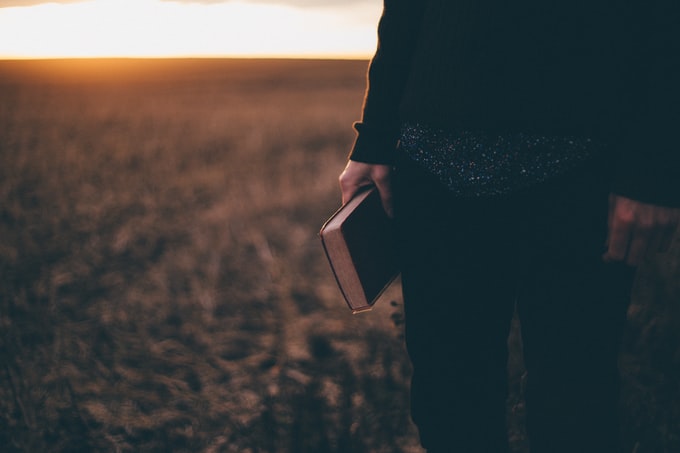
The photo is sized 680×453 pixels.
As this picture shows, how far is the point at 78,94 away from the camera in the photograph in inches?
424

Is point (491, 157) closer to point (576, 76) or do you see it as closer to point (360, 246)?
point (576, 76)

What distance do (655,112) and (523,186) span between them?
0.65 ft

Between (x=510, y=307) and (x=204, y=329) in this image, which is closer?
(x=510, y=307)

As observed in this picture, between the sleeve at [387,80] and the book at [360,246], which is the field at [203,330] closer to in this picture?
the book at [360,246]

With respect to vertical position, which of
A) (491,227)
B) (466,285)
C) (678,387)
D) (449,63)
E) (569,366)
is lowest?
(678,387)

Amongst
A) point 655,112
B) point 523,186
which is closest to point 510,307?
point 523,186

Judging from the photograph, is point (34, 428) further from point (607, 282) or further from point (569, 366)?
point (607, 282)

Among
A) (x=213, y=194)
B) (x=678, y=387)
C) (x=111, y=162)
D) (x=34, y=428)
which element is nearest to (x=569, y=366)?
(x=678, y=387)

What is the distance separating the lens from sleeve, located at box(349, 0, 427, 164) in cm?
84

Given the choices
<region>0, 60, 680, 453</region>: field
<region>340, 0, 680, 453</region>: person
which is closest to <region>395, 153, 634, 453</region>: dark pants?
<region>340, 0, 680, 453</region>: person

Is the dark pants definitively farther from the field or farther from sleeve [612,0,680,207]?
the field

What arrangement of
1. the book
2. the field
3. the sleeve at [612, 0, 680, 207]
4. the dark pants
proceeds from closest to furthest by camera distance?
1. the sleeve at [612, 0, 680, 207]
2. the dark pants
3. the book
4. the field

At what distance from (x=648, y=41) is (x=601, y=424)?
2.23 ft

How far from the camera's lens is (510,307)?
877 mm
